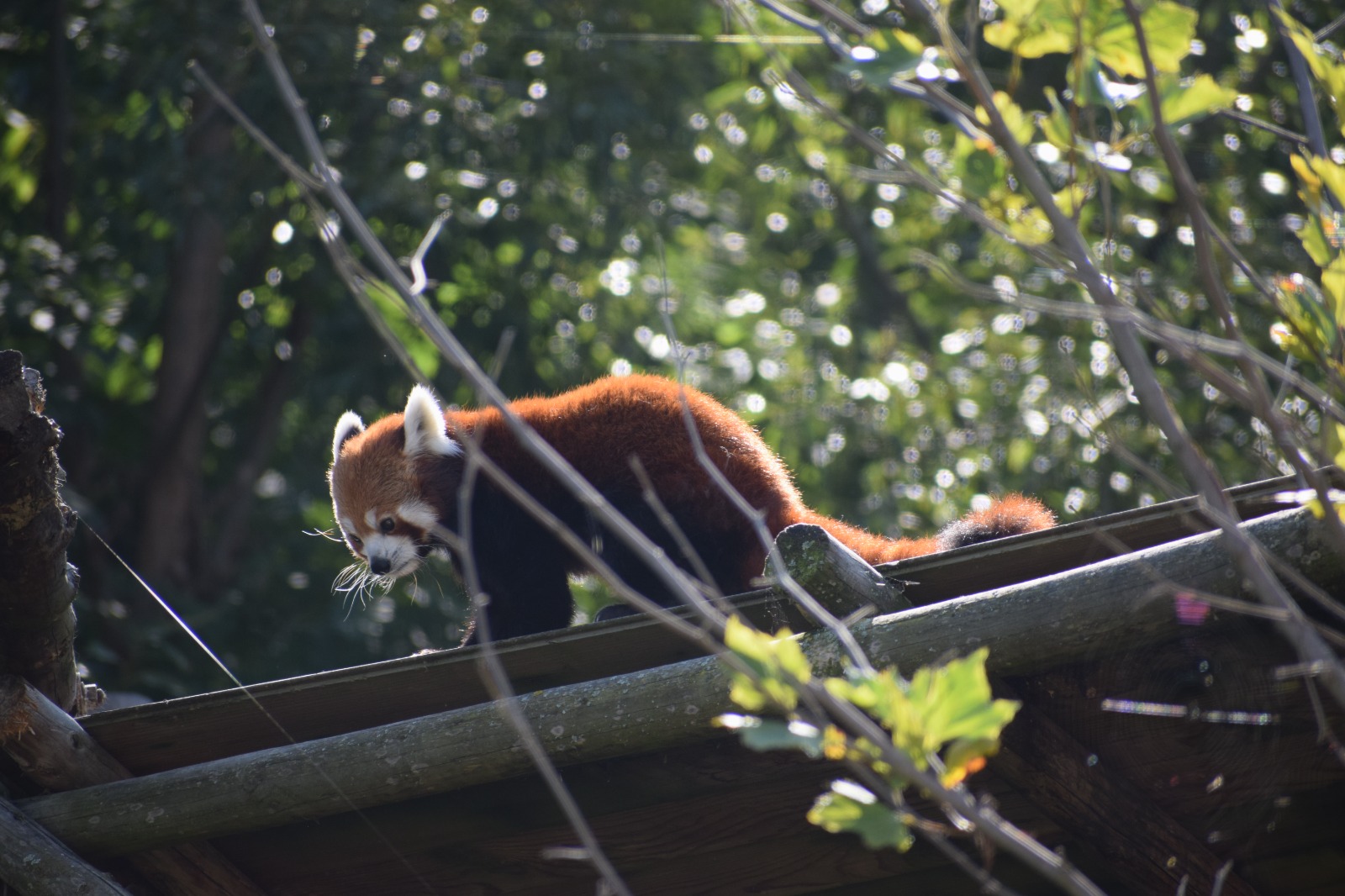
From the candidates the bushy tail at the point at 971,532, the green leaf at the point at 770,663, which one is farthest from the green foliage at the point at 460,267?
the green leaf at the point at 770,663

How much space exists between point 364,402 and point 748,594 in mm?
4347

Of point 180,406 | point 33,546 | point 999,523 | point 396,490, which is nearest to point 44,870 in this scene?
point 33,546

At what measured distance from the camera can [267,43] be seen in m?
1.43

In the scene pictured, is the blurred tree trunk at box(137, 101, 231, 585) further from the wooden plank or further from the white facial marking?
the wooden plank

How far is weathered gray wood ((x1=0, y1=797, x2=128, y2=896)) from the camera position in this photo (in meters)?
1.85

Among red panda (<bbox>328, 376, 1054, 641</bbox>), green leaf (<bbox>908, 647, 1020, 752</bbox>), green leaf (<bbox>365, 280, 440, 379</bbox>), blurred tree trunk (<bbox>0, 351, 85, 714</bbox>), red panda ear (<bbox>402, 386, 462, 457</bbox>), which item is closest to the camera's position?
green leaf (<bbox>908, 647, 1020, 752</bbox>)

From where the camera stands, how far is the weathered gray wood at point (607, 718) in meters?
1.57

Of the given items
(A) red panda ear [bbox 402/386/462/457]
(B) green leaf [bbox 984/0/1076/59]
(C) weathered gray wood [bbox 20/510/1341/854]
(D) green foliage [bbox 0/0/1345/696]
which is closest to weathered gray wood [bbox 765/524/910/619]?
(C) weathered gray wood [bbox 20/510/1341/854]

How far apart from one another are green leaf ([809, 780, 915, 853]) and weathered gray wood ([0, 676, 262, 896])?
1.34 meters

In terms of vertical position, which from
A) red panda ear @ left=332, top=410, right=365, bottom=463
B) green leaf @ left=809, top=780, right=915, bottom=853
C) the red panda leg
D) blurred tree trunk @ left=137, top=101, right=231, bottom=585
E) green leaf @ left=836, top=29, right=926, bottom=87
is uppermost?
green leaf @ left=836, top=29, right=926, bottom=87

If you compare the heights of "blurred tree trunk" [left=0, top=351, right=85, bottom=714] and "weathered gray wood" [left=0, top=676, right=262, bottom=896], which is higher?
"blurred tree trunk" [left=0, top=351, right=85, bottom=714]

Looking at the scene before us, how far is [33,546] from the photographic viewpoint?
6.30 ft

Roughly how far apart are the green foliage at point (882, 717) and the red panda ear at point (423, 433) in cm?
227

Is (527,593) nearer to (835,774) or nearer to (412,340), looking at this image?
(835,774)
